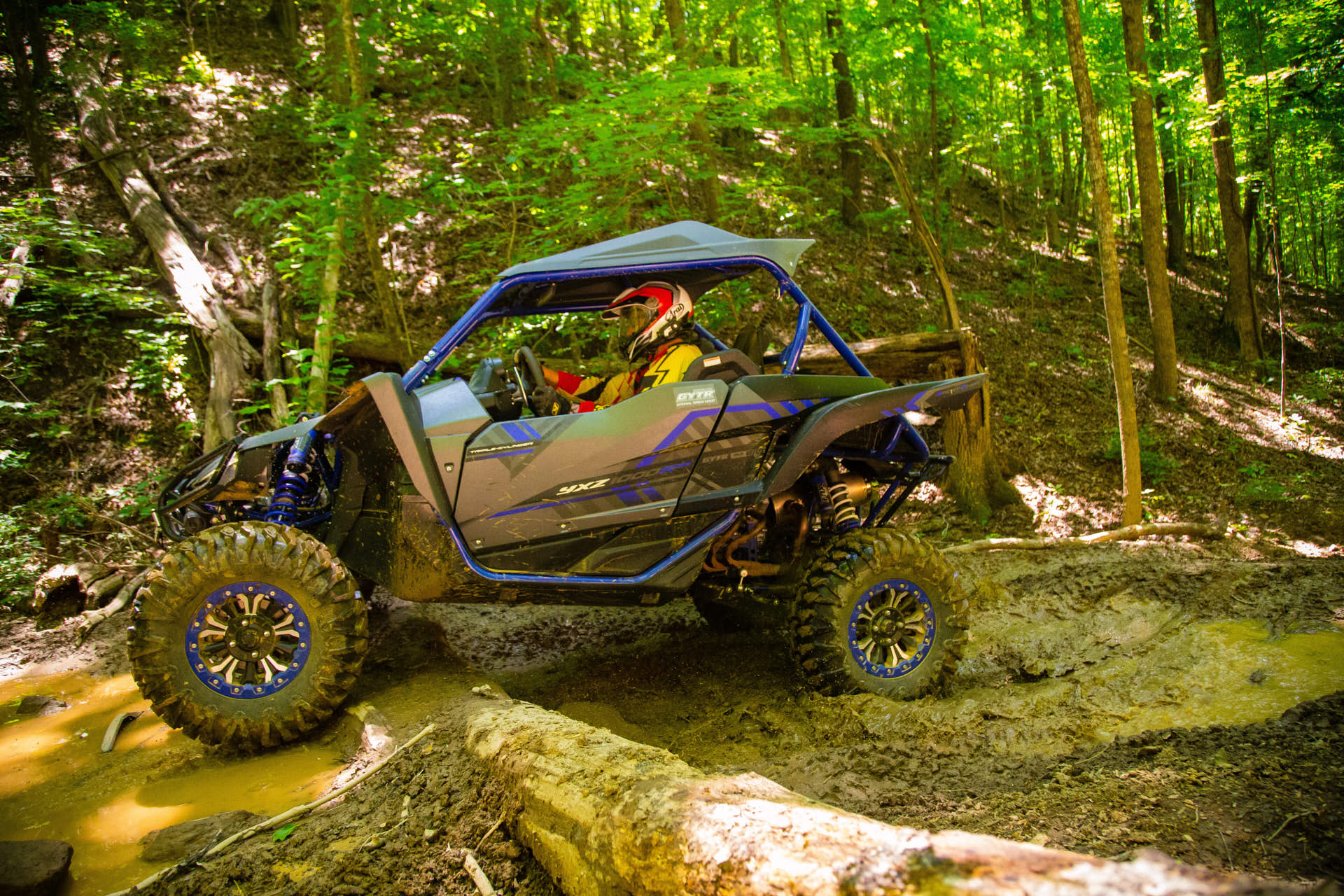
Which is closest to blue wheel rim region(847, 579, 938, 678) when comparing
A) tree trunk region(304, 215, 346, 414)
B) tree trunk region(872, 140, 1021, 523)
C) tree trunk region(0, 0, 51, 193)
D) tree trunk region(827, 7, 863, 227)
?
tree trunk region(872, 140, 1021, 523)

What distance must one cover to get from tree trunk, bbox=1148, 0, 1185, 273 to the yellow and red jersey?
1343cm

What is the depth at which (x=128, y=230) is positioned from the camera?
26.4ft

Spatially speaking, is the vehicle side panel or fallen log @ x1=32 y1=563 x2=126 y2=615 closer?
the vehicle side panel

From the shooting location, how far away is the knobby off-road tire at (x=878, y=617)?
3.45 meters

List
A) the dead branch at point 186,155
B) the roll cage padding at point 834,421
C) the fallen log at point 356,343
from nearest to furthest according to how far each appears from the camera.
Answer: the roll cage padding at point 834,421 → the fallen log at point 356,343 → the dead branch at point 186,155

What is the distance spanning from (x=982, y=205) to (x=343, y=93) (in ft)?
54.2

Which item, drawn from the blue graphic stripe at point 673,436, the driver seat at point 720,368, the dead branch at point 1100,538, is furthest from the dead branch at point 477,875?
the dead branch at point 1100,538

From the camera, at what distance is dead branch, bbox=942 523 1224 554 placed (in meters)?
5.70

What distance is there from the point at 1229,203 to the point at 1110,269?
8.53m

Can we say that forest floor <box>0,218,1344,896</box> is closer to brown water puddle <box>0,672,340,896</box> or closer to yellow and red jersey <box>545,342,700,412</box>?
brown water puddle <box>0,672,340,896</box>

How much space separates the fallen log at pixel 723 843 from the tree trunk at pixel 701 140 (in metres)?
6.39

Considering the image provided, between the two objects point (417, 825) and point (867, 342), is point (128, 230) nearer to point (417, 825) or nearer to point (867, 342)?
point (867, 342)

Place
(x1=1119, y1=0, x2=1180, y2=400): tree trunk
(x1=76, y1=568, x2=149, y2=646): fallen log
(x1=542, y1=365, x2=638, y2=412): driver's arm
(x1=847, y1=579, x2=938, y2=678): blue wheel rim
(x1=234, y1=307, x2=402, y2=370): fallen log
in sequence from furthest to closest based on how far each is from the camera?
1. (x1=1119, y1=0, x2=1180, y2=400): tree trunk
2. (x1=234, y1=307, x2=402, y2=370): fallen log
3. (x1=76, y1=568, x2=149, y2=646): fallen log
4. (x1=542, y1=365, x2=638, y2=412): driver's arm
5. (x1=847, y1=579, x2=938, y2=678): blue wheel rim

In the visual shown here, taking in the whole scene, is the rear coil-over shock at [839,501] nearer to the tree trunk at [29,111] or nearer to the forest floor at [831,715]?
the forest floor at [831,715]
